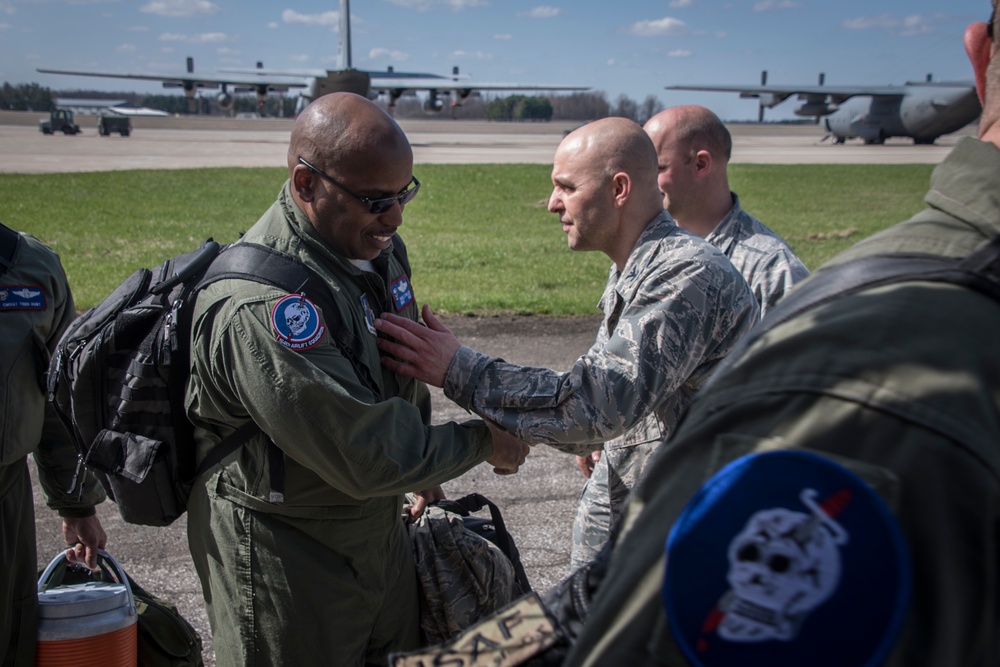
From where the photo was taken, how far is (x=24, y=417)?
262 centimetres

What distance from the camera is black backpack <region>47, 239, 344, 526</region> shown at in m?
2.23

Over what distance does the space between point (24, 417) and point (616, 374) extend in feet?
5.94

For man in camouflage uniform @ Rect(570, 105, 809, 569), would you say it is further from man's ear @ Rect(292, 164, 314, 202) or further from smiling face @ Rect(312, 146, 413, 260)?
man's ear @ Rect(292, 164, 314, 202)

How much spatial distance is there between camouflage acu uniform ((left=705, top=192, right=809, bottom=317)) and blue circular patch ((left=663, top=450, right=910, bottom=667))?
315 cm

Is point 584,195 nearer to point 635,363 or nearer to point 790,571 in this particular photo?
point 635,363

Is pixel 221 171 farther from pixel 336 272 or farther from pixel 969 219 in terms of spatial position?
pixel 969 219

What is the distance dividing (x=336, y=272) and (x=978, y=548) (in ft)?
6.22

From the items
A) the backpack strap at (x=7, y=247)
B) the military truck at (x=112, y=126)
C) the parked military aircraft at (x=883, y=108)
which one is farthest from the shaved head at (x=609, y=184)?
the military truck at (x=112, y=126)

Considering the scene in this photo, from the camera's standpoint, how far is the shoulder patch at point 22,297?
8.62 ft

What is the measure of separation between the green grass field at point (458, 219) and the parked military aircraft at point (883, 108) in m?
18.9

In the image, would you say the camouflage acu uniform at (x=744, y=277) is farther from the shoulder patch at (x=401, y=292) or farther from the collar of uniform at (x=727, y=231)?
the shoulder patch at (x=401, y=292)

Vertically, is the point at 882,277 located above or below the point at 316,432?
above

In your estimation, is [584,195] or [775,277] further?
[775,277]

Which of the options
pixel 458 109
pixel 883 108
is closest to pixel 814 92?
pixel 883 108
